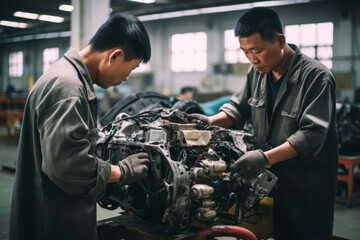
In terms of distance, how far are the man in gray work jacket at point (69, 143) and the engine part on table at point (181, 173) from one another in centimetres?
32

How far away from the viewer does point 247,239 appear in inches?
83.1

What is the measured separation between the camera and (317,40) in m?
13.2

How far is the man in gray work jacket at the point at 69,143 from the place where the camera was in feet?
4.93

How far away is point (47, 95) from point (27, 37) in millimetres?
21998

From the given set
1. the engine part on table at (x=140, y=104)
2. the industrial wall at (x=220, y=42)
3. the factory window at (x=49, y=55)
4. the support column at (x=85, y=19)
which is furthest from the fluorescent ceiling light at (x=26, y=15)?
the engine part on table at (x=140, y=104)

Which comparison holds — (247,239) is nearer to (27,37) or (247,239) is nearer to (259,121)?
(259,121)

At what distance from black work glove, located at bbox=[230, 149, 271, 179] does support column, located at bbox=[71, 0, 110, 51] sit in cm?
469

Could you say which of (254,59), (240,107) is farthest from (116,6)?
(254,59)

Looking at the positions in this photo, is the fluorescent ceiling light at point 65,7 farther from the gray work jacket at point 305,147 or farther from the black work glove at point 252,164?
the black work glove at point 252,164

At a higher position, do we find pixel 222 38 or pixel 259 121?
pixel 222 38

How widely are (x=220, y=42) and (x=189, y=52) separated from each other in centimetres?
164

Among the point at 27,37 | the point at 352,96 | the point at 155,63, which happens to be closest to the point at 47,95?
the point at 352,96

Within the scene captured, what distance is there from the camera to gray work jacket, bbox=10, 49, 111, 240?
1498 millimetres

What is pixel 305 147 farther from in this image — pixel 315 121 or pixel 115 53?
pixel 115 53
